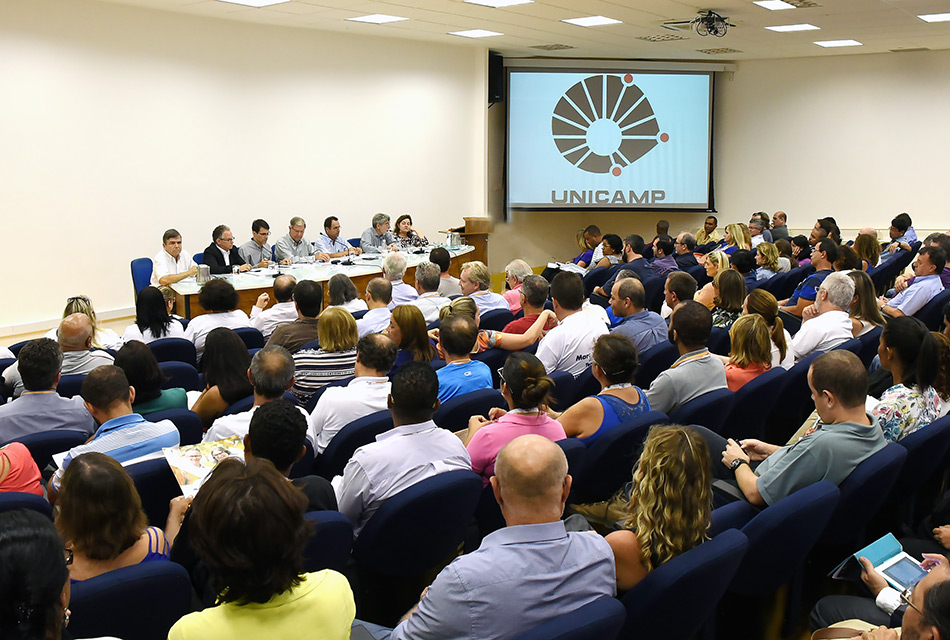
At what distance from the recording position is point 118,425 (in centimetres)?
315

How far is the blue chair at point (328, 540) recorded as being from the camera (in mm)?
2408

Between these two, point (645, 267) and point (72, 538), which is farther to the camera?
point (645, 267)

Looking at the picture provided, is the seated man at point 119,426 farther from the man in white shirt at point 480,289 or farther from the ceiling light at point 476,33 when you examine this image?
the ceiling light at point 476,33

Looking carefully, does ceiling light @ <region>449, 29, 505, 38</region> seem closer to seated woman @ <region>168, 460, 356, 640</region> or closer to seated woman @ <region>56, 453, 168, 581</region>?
seated woman @ <region>56, 453, 168, 581</region>

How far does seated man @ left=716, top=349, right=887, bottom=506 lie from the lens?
2.86m

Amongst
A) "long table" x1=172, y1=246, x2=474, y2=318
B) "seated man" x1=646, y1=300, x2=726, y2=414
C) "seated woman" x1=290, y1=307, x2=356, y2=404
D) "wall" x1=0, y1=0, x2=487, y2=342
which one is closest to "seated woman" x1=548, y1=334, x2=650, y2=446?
"seated man" x1=646, y1=300, x2=726, y2=414

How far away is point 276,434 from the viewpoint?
2658 millimetres

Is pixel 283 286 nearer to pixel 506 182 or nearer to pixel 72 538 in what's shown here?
pixel 72 538

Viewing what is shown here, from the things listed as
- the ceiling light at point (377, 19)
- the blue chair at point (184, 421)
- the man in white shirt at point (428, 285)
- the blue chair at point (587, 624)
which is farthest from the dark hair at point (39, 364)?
the ceiling light at point (377, 19)

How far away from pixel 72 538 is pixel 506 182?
12225mm

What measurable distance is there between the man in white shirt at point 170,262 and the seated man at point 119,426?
17.9 feet

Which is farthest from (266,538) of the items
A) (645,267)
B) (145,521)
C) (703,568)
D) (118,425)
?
(645,267)

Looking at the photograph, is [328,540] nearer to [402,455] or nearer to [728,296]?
[402,455]

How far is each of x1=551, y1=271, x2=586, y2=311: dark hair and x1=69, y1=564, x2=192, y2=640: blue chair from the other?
344cm
